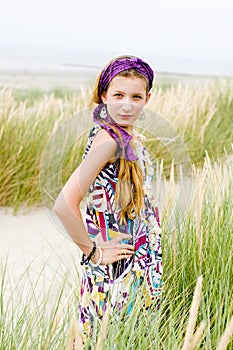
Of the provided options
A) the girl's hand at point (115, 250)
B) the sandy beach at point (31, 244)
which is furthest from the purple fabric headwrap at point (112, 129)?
the sandy beach at point (31, 244)

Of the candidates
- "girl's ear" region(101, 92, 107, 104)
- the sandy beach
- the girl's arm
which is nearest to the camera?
the girl's arm

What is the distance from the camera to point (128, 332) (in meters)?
1.34

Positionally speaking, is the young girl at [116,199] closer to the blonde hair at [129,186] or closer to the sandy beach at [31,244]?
the blonde hair at [129,186]

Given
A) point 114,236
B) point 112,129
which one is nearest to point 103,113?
point 112,129

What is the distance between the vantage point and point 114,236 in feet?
5.04

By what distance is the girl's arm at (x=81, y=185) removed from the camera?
1422 millimetres

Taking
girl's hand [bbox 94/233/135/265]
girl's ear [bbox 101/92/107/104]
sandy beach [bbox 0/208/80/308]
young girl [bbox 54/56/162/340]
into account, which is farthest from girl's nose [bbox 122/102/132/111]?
sandy beach [bbox 0/208/80/308]

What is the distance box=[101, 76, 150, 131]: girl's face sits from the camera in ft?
4.80

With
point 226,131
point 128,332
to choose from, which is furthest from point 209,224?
point 226,131

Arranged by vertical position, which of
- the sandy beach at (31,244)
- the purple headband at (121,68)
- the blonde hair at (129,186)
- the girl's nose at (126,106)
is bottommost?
the sandy beach at (31,244)

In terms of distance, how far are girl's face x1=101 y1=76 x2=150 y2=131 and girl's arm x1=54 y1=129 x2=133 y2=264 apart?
0.06 metres

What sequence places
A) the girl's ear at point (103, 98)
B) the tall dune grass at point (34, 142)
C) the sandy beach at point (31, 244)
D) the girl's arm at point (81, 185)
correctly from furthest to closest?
1. the tall dune grass at point (34, 142)
2. the sandy beach at point (31, 244)
3. the girl's ear at point (103, 98)
4. the girl's arm at point (81, 185)

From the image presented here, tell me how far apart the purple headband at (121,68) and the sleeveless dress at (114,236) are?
0.12 m

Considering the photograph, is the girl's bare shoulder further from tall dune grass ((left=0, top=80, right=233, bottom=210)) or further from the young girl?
tall dune grass ((left=0, top=80, right=233, bottom=210))
